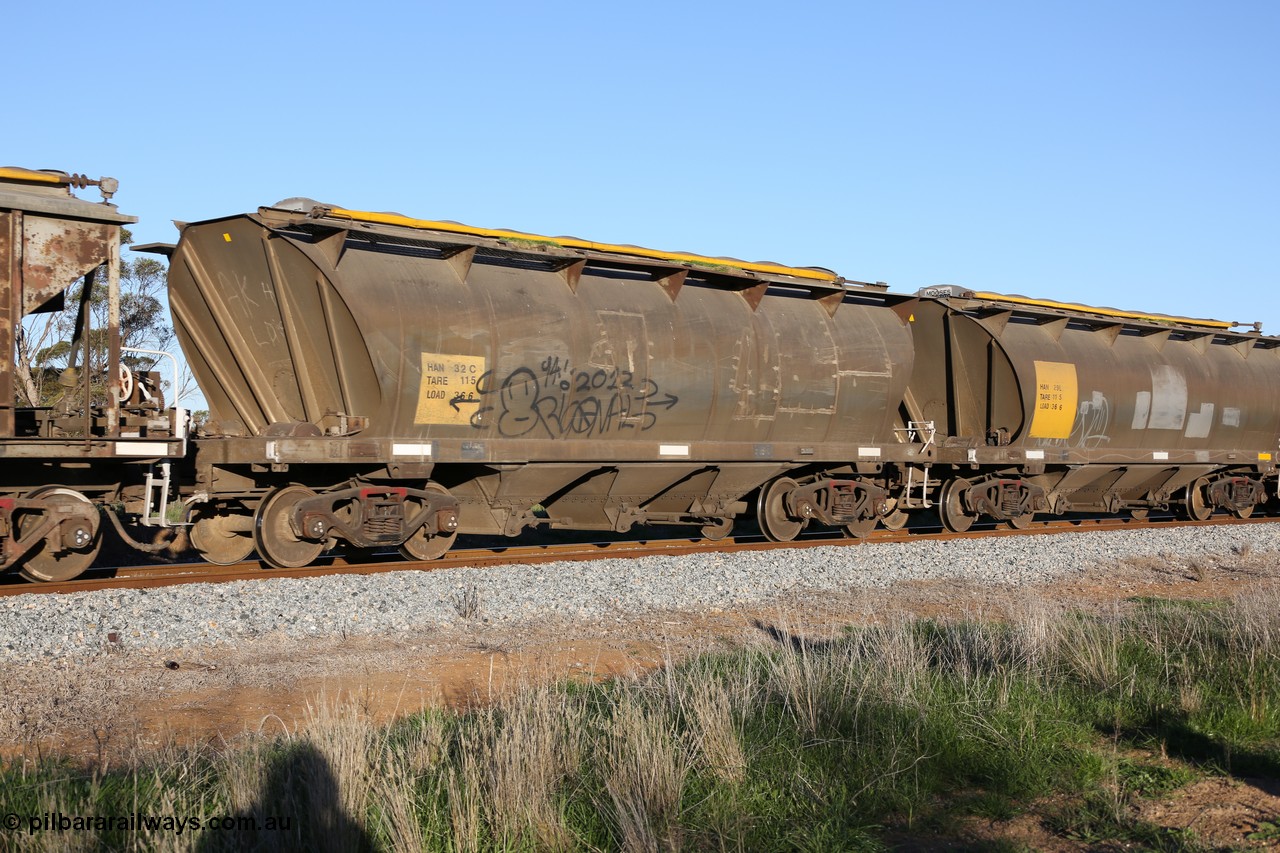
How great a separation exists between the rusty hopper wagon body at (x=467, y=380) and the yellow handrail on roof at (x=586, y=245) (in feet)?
0.10

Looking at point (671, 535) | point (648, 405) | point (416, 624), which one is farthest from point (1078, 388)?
point (416, 624)

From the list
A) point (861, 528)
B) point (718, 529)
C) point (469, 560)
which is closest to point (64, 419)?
point (469, 560)

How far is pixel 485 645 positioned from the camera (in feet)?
28.4

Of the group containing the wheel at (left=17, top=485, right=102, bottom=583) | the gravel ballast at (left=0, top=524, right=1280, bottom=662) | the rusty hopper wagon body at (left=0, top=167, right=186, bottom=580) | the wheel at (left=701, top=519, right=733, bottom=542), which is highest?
the rusty hopper wagon body at (left=0, top=167, right=186, bottom=580)

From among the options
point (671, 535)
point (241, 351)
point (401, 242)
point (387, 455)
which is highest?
point (401, 242)

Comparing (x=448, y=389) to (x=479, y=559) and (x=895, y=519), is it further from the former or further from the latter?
(x=895, y=519)

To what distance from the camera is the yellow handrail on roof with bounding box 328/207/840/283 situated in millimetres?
11883

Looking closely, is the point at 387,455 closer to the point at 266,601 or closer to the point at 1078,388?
the point at 266,601

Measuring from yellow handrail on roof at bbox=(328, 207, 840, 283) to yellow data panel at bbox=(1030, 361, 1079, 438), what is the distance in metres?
4.18

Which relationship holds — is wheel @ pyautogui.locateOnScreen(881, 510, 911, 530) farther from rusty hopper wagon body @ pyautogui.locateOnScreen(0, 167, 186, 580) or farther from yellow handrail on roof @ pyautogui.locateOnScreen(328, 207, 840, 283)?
rusty hopper wagon body @ pyautogui.locateOnScreen(0, 167, 186, 580)

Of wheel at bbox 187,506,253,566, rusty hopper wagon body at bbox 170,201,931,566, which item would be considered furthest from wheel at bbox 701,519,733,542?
wheel at bbox 187,506,253,566

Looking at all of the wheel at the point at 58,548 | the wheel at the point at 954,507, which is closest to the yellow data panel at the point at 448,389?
the wheel at the point at 58,548

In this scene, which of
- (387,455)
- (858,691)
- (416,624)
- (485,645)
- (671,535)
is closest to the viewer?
(858,691)

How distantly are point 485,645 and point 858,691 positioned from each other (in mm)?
3246
